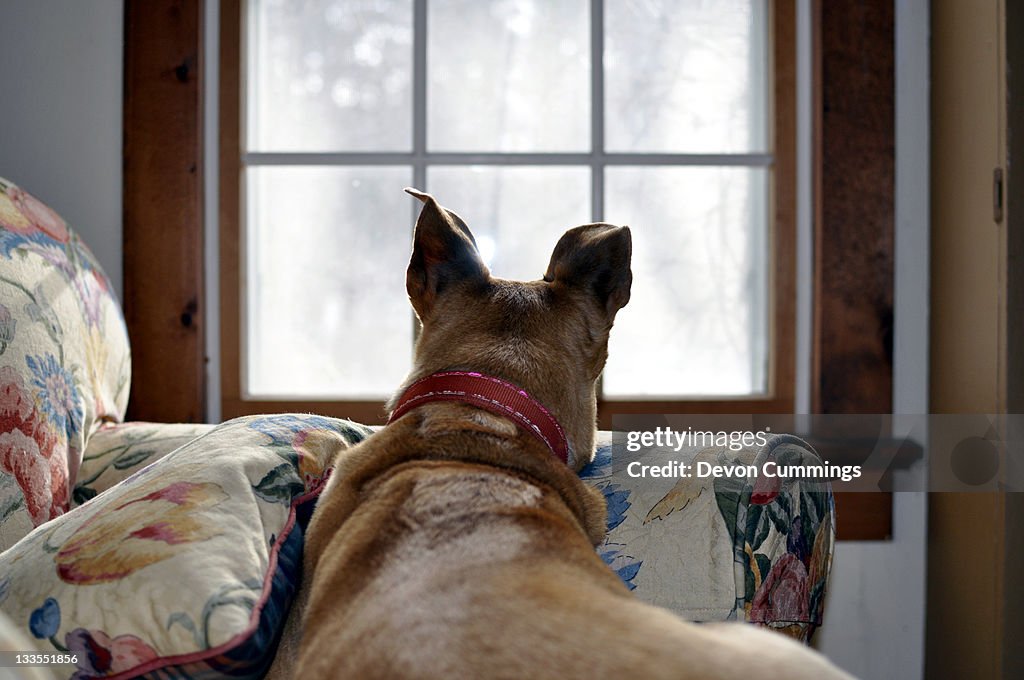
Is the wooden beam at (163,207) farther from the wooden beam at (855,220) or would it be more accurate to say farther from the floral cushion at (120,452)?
the wooden beam at (855,220)

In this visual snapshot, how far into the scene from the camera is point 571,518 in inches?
39.2

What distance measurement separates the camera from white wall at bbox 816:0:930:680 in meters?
2.12

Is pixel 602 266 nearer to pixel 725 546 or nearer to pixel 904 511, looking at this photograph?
pixel 725 546

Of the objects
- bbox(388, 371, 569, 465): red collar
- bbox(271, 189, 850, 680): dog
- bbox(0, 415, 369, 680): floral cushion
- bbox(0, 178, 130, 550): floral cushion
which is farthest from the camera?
bbox(0, 178, 130, 550): floral cushion

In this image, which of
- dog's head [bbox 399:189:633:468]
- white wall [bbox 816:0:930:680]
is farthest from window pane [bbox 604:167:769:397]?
dog's head [bbox 399:189:633:468]

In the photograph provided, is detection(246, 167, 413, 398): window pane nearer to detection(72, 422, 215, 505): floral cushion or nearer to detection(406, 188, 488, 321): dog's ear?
detection(72, 422, 215, 505): floral cushion

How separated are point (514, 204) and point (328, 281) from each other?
0.53m

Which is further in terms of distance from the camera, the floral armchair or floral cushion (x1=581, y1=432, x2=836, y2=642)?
floral cushion (x1=581, y1=432, x2=836, y2=642)

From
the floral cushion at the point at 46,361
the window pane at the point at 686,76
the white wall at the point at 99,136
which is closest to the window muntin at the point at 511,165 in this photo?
the window pane at the point at 686,76

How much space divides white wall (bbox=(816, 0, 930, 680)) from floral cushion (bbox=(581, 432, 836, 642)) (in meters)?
1.09

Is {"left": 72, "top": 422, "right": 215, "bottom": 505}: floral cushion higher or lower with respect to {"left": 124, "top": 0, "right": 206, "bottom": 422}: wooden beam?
lower

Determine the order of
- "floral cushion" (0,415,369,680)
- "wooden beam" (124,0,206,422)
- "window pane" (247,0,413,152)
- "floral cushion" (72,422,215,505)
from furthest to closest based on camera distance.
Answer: "window pane" (247,0,413,152) → "wooden beam" (124,0,206,422) → "floral cushion" (72,422,215,505) → "floral cushion" (0,415,369,680)

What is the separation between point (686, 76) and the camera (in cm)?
223

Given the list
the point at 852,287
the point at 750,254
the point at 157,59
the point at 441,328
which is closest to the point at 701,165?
the point at 750,254
